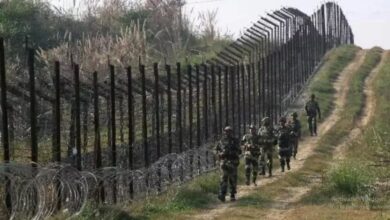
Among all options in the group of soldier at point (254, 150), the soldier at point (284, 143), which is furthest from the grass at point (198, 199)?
the soldier at point (284, 143)

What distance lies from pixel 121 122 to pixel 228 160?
8.59ft

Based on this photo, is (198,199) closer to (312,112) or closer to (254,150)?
(254,150)

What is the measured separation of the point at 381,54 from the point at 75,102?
3836 cm

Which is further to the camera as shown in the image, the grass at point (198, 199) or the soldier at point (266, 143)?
the soldier at point (266, 143)

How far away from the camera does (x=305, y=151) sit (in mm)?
25344

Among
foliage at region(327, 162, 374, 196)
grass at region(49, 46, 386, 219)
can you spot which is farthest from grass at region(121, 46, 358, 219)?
foliage at region(327, 162, 374, 196)

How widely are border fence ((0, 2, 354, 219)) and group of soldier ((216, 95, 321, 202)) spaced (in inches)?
42.2

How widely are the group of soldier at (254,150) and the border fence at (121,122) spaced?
1.07 meters

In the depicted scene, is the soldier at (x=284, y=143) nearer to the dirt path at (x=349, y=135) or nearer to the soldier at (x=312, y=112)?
the dirt path at (x=349, y=135)

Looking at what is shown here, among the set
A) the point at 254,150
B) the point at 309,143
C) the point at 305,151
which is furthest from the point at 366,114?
the point at 254,150

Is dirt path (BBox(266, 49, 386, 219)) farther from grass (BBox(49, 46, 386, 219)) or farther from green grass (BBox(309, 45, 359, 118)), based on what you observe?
green grass (BBox(309, 45, 359, 118))

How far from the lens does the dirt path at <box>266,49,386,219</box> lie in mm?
15102

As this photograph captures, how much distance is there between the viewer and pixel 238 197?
674 inches

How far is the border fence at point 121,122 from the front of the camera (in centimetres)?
1188
